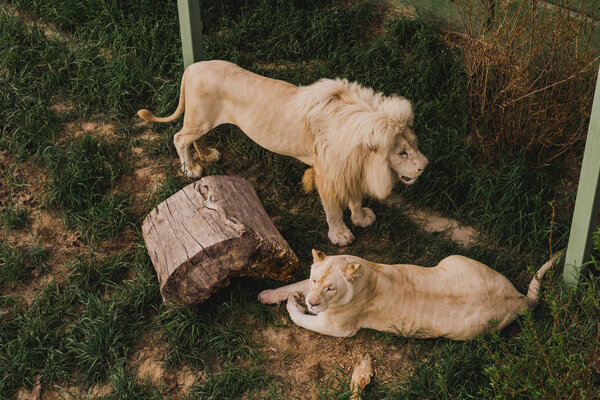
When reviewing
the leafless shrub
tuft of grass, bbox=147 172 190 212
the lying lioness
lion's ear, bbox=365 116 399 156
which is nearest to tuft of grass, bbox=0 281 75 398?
tuft of grass, bbox=147 172 190 212

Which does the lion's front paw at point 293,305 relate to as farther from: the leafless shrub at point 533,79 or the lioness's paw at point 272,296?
the leafless shrub at point 533,79

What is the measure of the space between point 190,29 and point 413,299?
2.71 metres

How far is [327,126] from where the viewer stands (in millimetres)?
4672

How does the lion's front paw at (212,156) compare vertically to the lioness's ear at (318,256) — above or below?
below

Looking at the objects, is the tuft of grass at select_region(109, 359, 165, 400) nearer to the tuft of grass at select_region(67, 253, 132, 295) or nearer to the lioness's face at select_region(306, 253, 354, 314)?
the tuft of grass at select_region(67, 253, 132, 295)

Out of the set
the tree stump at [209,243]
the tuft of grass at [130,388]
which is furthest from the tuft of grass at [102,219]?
the tuft of grass at [130,388]

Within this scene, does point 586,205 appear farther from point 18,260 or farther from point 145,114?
point 18,260

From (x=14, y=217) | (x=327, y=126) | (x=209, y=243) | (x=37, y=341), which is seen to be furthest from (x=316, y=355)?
(x=14, y=217)

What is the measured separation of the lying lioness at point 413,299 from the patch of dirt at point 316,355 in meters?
0.13

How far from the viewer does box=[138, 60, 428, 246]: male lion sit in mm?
4480

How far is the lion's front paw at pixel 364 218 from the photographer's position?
5.17m

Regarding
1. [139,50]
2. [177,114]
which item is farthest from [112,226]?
[139,50]

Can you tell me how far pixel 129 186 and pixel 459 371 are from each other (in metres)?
2.88

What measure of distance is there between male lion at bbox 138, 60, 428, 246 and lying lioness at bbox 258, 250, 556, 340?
0.68 meters
